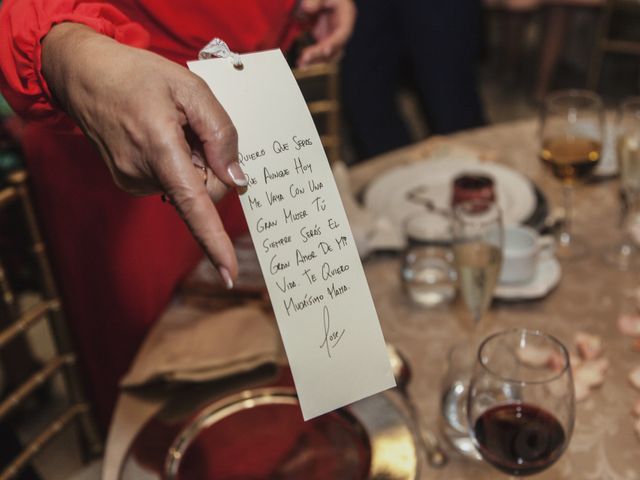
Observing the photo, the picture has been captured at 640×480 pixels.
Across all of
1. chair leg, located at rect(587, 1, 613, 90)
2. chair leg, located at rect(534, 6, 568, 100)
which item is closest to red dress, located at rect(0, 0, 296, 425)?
chair leg, located at rect(587, 1, 613, 90)

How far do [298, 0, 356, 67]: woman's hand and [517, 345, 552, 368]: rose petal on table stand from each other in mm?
639

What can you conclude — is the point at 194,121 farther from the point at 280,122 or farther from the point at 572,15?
the point at 572,15

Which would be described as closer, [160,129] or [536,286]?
[160,129]

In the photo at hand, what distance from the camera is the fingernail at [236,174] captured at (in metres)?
0.51

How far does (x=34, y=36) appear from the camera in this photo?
0.67m

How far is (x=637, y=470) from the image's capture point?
78cm

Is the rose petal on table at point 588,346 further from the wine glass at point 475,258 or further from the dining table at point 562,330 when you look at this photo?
the wine glass at point 475,258

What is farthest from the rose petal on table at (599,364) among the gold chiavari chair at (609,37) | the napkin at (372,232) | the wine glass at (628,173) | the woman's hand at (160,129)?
the gold chiavari chair at (609,37)

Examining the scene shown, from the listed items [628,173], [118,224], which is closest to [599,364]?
[628,173]

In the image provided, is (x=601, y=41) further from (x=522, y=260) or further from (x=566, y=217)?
(x=522, y=260)

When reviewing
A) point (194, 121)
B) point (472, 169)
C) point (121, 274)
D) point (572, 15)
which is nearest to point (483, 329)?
Result: point (472, 169)

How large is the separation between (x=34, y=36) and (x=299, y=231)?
13.9 inches

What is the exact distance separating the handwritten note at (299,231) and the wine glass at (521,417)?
20 cm

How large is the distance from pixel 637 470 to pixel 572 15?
3937 mm
